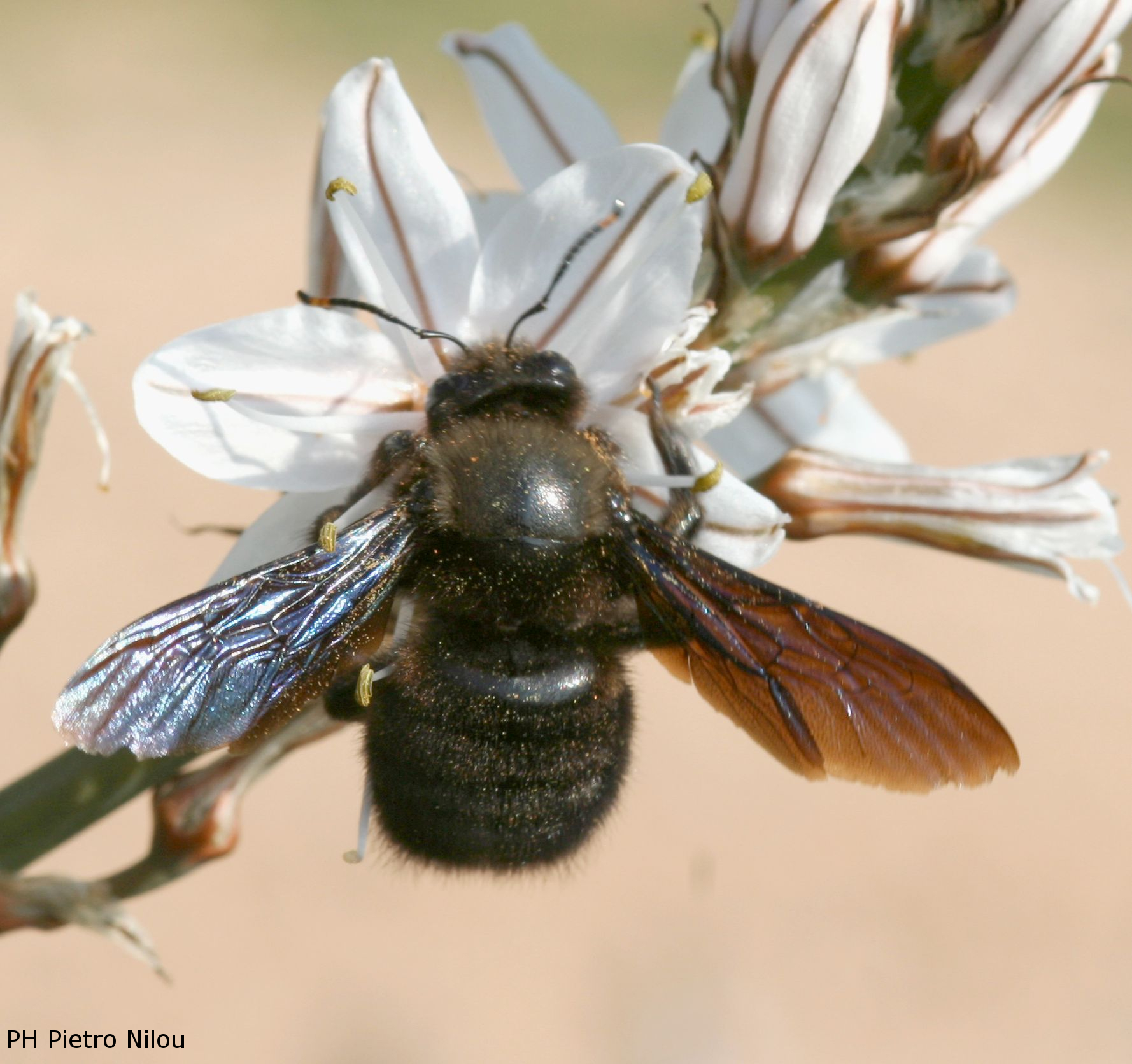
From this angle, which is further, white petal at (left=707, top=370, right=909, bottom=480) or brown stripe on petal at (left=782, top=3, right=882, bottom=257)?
white petal at (left=707, top=370, right=909, bottom=480)

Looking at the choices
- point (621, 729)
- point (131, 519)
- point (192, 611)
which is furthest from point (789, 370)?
point (131, 519)

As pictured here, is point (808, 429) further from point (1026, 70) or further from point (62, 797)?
point (62, 797)

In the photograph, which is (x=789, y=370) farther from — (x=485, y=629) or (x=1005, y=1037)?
(x=1005, y=1037)

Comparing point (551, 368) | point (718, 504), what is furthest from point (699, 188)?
point (718, 504)

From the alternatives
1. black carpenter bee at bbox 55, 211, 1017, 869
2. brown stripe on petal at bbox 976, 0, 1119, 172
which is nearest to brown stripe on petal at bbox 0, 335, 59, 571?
black carpenter bee at bbox 55, 211, 1017, 869

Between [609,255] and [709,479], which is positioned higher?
[609,255]

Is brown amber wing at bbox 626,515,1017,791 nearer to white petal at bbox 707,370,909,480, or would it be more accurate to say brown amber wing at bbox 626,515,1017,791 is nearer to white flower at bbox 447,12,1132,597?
white flower at bbox 447,12,1132,597

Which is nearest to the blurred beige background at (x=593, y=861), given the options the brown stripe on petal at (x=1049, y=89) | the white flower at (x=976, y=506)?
the white flower at (x=976, y=506)
